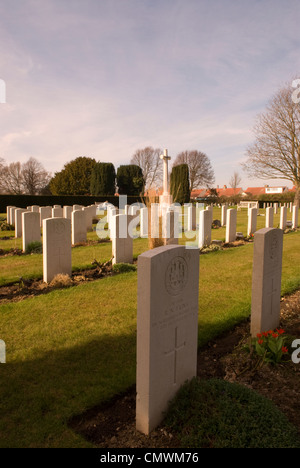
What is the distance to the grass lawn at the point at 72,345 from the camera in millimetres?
2697

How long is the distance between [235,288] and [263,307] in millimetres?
2099

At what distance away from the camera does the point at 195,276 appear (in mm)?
2971

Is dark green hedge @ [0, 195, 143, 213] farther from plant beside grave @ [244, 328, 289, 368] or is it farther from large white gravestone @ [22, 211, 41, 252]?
plant beside grave @ [244, 328, 289, 368]

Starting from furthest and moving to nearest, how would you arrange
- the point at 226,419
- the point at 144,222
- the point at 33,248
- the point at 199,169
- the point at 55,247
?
the point at 199,169
the point at 144,222
the point at 33,248
the point at 55,247
the point at 226,419

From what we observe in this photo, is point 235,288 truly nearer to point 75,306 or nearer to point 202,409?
point 75,306

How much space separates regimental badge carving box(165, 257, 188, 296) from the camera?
8.68 feet

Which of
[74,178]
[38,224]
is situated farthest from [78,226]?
[74,178]

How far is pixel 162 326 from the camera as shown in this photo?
2.60m

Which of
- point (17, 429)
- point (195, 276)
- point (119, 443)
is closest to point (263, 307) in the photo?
point (195, 276)

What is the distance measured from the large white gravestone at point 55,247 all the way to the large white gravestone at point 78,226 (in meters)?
4.39

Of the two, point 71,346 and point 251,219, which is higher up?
point 251,219

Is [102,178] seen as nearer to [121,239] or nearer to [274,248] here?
[121,239]

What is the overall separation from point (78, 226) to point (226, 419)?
9785mm

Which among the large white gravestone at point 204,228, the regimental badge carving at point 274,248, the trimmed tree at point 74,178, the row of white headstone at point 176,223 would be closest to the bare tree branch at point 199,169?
the trimmed tree at point 74,178
